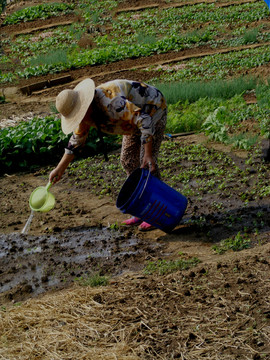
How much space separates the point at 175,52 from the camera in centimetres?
1238

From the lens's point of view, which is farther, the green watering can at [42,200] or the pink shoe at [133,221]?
the pink shoe at [133,221]

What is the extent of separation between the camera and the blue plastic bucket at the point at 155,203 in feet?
14.2

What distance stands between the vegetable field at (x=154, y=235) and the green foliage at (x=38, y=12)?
576 cm

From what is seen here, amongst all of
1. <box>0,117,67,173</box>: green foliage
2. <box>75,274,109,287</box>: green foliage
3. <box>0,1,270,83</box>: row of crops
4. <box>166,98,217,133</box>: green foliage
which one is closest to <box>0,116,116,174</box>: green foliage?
<box>0,117,67,173</box>: green foliage

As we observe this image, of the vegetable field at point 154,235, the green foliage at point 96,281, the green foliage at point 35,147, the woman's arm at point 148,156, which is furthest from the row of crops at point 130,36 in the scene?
the green foliage at point 96,281

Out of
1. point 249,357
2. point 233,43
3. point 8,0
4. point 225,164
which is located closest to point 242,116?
point 225,164

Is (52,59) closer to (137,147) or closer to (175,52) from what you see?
(175,52)

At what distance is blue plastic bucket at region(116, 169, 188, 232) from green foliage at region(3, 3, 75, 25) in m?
13.7

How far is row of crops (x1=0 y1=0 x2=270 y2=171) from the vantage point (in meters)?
7.37

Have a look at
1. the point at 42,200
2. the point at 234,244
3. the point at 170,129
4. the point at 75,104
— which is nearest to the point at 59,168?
the point at 42,200

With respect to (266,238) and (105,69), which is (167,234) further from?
(105,69)

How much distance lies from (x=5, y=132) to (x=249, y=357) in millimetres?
5768

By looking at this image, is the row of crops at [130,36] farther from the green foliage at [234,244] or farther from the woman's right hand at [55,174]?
the woman's right hand at [55,174]

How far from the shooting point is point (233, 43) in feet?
39.8
